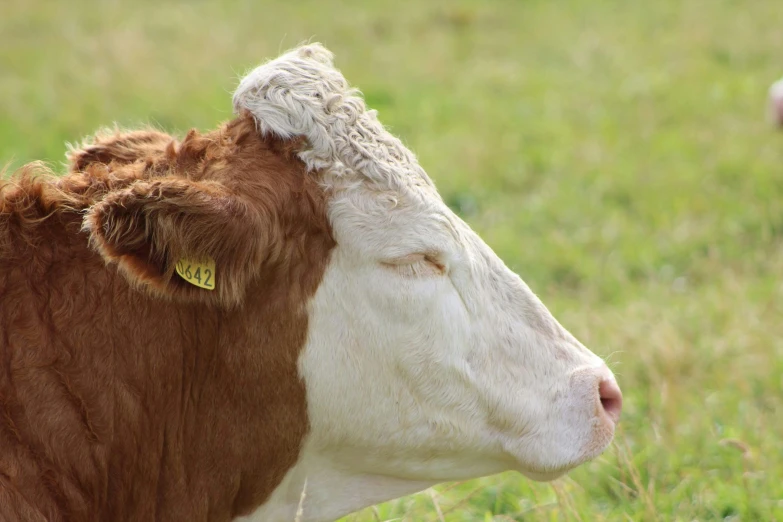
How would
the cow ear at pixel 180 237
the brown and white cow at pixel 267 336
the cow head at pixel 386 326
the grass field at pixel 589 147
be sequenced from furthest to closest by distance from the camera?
the grass field at pixel 589 147 → the cow head at pixel 386 326 → the brown and white cow at pixel 267 336 → the cow ear at pixel 180 237

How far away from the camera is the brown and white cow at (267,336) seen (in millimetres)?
2330

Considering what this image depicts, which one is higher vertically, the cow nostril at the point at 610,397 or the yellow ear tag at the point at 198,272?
the yellow ear tag at the point at 198,272

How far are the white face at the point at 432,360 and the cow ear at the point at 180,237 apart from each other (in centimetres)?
27

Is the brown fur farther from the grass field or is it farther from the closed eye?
the grass field

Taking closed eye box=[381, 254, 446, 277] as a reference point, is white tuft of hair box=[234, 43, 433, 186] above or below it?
above

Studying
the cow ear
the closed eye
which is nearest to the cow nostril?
the closed eye

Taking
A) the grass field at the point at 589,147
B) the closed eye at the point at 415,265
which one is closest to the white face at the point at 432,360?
the closed eye at the point at 415,265

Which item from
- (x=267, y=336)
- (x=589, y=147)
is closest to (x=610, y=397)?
(x=267, y=336)

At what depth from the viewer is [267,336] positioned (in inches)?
97.4

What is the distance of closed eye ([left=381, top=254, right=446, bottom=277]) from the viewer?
2564 mm

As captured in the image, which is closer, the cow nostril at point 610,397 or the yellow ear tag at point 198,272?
the yellow ear tag at point 198,272

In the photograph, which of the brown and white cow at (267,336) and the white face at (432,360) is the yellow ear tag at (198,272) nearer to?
the brown and white cow at (267,336)

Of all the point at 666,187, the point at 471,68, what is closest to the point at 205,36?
the point at 471,68

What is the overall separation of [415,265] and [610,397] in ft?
2.12
